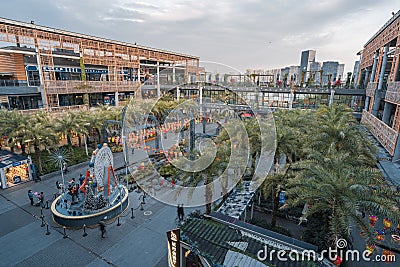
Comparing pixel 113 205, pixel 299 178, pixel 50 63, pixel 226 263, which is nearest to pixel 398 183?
pixel 299 178

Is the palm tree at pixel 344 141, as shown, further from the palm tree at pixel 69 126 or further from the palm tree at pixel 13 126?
the palm tree at pixel 13 126

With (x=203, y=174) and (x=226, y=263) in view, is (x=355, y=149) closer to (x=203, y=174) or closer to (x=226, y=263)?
(x=203, y=174)

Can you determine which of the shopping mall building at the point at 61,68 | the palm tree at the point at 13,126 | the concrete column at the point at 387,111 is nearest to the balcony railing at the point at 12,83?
the shopping mall building at the point at 61,68

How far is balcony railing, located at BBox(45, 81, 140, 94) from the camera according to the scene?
1255 inches

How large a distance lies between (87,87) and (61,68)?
4694 mm

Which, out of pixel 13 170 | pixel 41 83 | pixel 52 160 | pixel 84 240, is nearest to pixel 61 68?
pixel 41 83

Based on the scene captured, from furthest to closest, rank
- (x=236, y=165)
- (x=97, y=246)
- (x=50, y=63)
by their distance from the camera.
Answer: (x=50, y=63) < (x=236, y=165) < (x=97, y=246)

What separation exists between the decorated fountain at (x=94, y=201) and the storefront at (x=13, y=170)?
5.90 m

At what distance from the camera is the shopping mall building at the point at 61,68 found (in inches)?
1141

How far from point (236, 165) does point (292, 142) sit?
4.43 meters

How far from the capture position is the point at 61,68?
35094mm

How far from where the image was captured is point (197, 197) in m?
16.4

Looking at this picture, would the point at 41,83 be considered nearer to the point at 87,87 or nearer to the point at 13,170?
the point at 87,87

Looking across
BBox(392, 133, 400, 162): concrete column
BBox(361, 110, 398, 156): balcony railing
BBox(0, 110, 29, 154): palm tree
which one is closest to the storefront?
BBox(0, 110, 29, 154): palm tree
